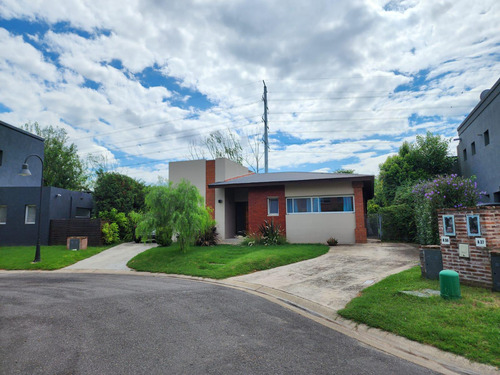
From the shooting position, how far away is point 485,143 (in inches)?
723

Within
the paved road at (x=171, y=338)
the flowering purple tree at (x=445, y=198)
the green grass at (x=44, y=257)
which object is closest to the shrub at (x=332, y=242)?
the flowering purple tree at (x=445, y=198)

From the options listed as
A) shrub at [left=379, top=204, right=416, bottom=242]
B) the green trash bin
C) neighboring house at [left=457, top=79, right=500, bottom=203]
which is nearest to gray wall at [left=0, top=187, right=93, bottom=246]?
shrub at [left=379, top=204, right=416, bottom=242]

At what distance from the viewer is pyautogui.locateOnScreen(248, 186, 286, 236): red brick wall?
58.9ft

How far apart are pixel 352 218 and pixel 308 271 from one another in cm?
772

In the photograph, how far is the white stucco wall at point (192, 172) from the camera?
20094 millimetres

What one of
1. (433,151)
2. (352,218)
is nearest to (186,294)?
(352,218)

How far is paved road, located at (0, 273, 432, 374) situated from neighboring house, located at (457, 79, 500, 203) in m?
16.8

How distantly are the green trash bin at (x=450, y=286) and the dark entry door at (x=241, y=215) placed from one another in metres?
15.5

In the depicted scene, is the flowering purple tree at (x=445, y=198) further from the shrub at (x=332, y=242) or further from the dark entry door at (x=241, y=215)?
the dark entry door at (x=241, y=215)

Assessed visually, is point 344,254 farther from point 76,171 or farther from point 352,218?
point 76,171

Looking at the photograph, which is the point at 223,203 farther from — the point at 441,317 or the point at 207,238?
the point at 441,317

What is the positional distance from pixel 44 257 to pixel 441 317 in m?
16.4

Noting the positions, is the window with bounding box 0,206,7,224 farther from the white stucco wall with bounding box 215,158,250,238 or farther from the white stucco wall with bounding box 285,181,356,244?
the white stucco wall with bounding box 285,181,356,244

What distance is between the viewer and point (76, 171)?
127 feet
